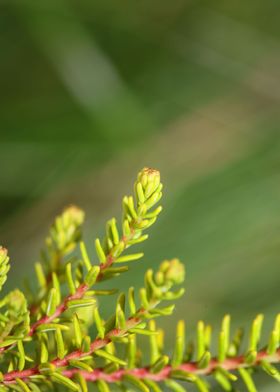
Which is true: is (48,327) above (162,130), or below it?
below

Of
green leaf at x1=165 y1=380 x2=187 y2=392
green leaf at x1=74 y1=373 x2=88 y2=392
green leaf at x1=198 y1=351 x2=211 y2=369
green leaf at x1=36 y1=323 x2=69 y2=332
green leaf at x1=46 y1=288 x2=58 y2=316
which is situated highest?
green leaf at x1=46 y1=288 x2=58 y2=316

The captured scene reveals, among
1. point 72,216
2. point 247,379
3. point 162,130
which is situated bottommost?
point 247,379

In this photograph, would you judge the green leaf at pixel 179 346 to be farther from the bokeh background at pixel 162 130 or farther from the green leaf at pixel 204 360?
the bokeh background at pixel 162 130

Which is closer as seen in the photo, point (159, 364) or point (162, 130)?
point (159, 364)

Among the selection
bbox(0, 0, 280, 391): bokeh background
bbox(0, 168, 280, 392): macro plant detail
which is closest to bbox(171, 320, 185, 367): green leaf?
bbox(0, 168, 280, 392): macro plant detail

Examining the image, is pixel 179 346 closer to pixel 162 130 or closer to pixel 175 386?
pixel 175 386

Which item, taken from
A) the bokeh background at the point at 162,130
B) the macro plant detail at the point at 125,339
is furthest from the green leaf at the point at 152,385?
the bokeh background at the point at 162,130

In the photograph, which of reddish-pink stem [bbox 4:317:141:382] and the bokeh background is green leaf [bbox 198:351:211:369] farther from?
the bokeh background

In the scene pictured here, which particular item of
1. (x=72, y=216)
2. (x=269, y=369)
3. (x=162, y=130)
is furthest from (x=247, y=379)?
(x=162, y=130)
